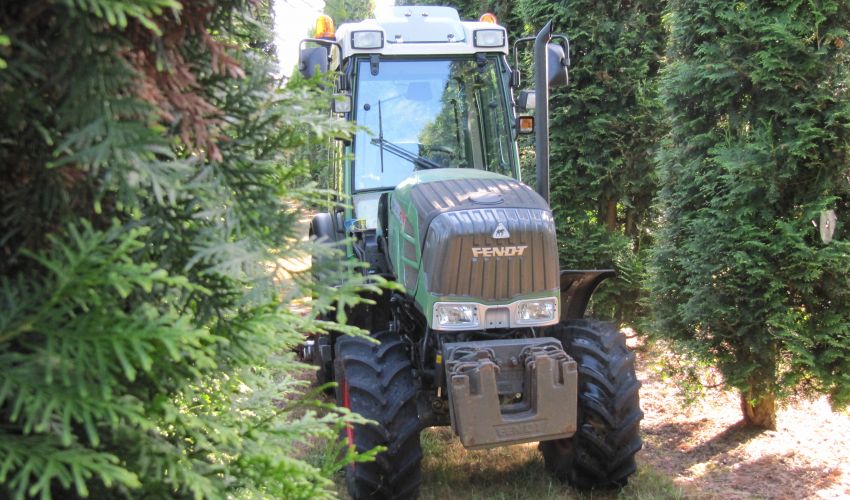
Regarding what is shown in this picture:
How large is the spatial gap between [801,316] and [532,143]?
394cm

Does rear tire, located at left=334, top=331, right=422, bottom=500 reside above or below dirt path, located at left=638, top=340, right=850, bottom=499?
above

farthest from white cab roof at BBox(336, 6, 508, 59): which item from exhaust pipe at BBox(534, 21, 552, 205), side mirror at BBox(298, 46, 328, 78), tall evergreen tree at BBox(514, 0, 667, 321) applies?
tall evergreen tree at BBox(514, 0, 667, 321)

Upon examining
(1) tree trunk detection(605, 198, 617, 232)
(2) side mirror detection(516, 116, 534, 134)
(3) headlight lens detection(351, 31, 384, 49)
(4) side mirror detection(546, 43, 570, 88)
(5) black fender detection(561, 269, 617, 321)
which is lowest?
(5) black fender detection(561, 269, 617, 321)

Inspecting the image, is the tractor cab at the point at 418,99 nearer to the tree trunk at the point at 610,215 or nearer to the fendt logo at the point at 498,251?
the fendt logo at the point at 498,251

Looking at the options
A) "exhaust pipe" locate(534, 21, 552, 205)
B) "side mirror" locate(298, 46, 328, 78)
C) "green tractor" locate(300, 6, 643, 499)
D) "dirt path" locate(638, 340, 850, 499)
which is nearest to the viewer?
"green tractor" locate(300, 6, 643, 499)

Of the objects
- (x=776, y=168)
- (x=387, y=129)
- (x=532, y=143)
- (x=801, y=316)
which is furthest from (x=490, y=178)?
(x=532, y=143)

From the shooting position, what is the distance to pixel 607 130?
7.75 m

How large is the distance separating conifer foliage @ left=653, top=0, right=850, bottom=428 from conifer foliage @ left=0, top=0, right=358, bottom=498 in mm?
3781

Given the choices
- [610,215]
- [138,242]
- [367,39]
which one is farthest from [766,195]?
[138,242]

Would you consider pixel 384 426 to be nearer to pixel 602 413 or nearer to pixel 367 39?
pixel 602 413

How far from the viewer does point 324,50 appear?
4.30 meters

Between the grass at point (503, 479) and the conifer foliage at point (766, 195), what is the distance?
1.22m

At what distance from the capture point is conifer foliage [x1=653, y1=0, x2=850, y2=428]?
461 centimetres

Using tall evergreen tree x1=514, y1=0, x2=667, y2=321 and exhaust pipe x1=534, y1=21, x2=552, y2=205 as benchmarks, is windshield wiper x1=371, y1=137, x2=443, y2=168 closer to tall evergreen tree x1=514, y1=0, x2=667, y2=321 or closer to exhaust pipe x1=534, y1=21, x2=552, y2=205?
exhaust pipe x1=534, y1=21, x2=552, y2=205
